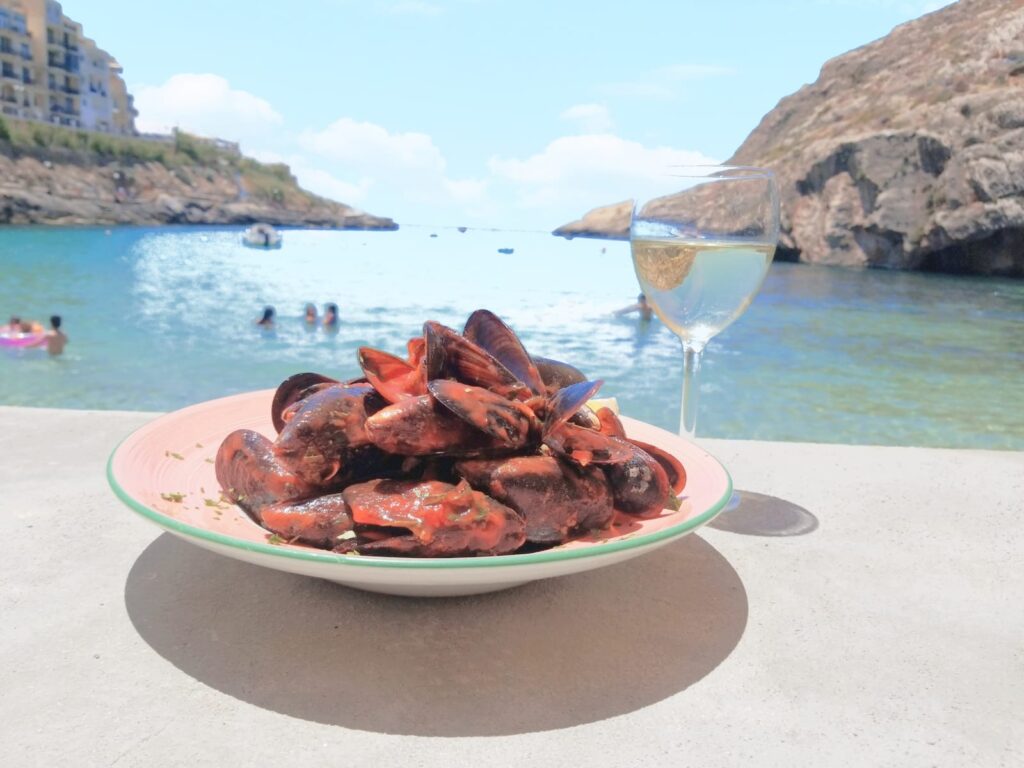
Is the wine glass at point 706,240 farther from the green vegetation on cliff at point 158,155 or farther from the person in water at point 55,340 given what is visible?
the green vegetation on cliff at point 158,155

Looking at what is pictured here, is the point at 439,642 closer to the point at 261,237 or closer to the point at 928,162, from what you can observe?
the point at 928,162

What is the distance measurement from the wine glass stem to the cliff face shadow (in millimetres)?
392

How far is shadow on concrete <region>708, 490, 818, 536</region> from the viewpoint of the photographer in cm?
156

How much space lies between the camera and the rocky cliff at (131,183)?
48.6m

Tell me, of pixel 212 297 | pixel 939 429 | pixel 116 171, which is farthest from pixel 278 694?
pixel 116 171

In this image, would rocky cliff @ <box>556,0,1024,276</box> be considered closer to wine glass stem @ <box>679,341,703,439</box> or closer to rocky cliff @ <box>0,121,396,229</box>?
wine glass stem @ <box>679,341,703,439</box>

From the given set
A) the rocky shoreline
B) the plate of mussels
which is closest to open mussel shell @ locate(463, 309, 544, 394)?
the plate of mussels

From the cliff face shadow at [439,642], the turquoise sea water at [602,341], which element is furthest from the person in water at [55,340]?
the cliff face shadow at [439,642]

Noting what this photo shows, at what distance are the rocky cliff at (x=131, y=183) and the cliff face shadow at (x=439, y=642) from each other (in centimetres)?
5312

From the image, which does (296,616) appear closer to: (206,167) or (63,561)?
(63,561)

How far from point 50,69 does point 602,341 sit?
5876cm

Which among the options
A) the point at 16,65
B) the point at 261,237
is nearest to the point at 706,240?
the point at 261,237

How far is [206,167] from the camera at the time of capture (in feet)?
235

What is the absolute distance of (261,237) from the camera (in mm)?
50719
